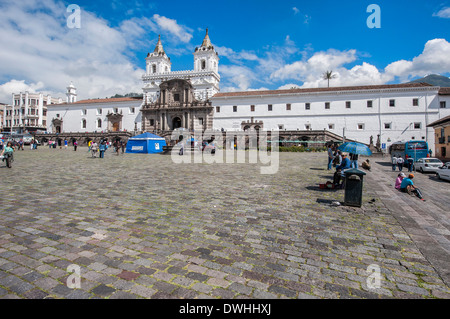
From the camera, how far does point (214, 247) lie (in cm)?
412

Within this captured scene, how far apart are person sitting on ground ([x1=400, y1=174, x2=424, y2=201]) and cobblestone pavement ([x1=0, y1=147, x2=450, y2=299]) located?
5.43ft

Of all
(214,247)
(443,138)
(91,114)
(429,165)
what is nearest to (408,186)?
(214,247)

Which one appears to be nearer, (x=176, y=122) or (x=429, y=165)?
(x=429, y=165)

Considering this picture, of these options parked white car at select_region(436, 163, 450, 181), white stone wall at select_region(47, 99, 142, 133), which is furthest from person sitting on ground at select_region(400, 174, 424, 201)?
Result: white stone wall at select_region(47, 99, 142, 133)

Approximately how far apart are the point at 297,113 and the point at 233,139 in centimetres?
1349

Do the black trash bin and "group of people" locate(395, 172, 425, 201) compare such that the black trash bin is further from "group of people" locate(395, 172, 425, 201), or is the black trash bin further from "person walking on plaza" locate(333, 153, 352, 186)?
"group of people" locate(395, 172, 425, 201)

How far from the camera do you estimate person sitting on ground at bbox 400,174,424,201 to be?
9.24m

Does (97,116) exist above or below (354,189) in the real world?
above

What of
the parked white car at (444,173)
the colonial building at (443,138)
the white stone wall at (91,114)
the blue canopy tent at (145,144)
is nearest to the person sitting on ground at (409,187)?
the parked white car at (444,173)

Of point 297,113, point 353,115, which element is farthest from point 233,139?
point 353,115

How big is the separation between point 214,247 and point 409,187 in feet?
29.9

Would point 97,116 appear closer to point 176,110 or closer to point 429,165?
point 176,110

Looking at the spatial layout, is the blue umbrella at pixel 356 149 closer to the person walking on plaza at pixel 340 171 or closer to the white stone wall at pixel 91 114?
the person walking on plaza at pixel 340 171
